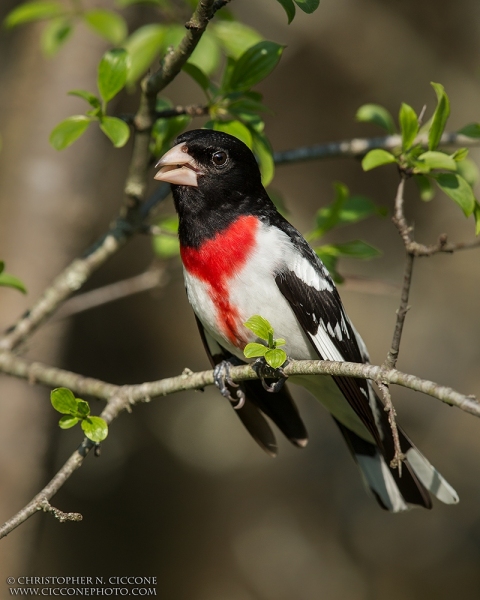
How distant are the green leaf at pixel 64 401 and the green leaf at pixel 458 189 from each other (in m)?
1.87

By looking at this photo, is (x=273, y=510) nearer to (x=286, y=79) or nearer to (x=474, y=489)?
(x=474, y=489)

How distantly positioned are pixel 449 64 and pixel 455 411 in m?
4.29

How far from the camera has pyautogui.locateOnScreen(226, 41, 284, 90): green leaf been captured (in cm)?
349

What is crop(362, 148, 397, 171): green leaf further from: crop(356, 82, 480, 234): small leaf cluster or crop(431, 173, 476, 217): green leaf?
crop(431, 173, 476, 217): green leaf

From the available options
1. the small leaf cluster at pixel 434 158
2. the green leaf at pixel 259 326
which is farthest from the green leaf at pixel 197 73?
the green leaf at pixel 259 326

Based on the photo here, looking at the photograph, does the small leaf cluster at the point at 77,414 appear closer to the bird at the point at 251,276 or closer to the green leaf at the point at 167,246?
the bird at the point at 251,276

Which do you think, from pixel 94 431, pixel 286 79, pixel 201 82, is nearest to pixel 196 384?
pixel 94 431

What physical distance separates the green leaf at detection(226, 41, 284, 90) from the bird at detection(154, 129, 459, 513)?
0.38 metres

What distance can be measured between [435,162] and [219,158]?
4.01 feet

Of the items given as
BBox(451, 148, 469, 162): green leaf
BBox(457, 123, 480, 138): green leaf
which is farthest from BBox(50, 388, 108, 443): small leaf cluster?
BBox(457, 123, 480, 138): green leaf

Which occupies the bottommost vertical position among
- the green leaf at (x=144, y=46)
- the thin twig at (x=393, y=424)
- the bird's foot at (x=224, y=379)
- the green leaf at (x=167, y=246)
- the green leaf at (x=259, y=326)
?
the bird's foot at (x=224, y=379)

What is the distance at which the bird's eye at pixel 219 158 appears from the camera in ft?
12.7

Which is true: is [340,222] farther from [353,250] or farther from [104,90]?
[104,90]

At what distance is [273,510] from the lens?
26.5 feet
